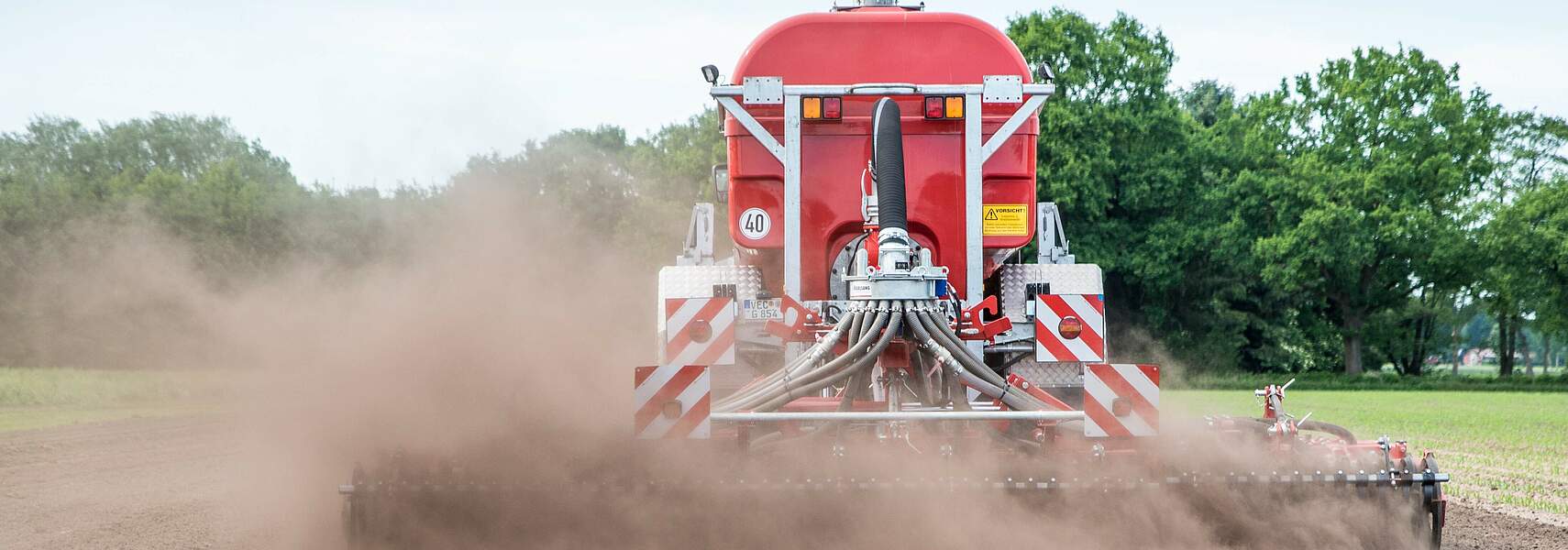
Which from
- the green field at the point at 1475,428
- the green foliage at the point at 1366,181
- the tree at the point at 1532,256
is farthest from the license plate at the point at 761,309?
the tree at the point at 1532,256

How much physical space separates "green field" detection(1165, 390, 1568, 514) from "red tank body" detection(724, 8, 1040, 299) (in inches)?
208

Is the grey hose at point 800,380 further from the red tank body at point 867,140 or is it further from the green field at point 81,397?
the green field at point 81,397

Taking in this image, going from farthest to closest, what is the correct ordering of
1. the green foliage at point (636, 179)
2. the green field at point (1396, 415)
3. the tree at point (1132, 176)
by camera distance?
the tree at point (1132, 176), the green foliage at point (636, 179), the green field at point (1396, 415)

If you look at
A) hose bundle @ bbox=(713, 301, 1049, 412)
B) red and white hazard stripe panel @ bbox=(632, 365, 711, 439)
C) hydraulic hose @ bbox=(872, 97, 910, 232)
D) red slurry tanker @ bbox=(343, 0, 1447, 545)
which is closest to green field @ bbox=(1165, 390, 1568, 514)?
red slurry tanker @ bbox=(343, 0, 1447, 545)

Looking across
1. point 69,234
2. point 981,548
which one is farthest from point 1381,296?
point 981,548

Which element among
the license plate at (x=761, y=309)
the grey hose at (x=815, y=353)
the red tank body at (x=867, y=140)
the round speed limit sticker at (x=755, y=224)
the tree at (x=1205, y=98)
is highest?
the tree at (x=1205, y=98)

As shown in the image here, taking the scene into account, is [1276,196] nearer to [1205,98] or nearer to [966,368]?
[1205,98]

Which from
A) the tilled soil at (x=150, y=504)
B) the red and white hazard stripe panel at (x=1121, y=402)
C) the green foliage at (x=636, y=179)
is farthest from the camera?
the green foliage at (x=636, y=179)

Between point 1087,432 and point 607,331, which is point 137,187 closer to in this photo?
point 607,331

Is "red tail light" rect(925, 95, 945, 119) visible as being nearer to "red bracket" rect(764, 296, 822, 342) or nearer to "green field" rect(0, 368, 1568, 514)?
"red bracket" rect(764, 296, 822, 342)

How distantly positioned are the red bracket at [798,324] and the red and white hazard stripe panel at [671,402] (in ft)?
2.33

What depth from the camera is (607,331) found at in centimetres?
1026

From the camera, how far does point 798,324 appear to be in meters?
7.93

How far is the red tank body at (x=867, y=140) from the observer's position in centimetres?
872
